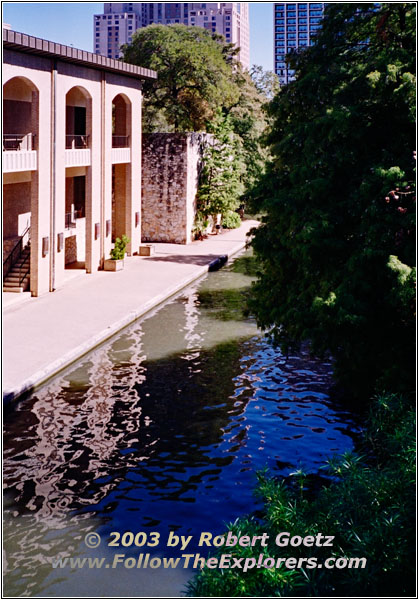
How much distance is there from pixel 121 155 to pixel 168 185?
6.14 meters

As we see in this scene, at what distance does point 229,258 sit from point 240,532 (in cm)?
2955

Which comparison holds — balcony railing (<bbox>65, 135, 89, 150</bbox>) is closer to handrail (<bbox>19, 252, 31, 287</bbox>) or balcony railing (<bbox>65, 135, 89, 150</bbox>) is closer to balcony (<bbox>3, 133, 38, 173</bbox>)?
balcony (<bbox>3, 133, 38, 173</bbox>)

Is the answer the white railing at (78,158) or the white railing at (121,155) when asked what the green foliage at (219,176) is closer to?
the white railing at (121,155)

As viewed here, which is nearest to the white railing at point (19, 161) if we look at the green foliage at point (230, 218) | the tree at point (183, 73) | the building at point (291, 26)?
the green foliage at point (230, 218)

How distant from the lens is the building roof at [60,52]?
23.1m

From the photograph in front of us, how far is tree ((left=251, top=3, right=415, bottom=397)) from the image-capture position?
530 inches

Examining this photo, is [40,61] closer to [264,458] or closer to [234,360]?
[234,360]

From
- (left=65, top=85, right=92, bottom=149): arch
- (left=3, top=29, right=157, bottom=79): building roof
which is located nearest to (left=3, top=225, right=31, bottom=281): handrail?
(left=65, top=85, right=92, bottom=149): arch

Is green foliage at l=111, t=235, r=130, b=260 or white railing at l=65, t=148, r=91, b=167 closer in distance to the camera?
white railing at l=65, t=148, r=91, b=167

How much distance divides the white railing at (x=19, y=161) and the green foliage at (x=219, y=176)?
689 inches

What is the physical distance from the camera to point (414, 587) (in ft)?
25.1

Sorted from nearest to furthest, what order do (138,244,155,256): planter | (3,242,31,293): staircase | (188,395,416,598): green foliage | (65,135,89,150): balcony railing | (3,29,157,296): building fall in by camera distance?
(188,395,416,598): green foliage → (3,29,157,296): building → (3,242,31,293): staircase → (65,135,89,150): balcony railing → (138,244,155,256): planter

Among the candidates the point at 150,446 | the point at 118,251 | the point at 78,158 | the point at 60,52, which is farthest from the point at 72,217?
the point at 150,446

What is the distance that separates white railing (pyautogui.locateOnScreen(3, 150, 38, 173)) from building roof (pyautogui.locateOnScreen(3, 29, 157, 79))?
3.19 metres
